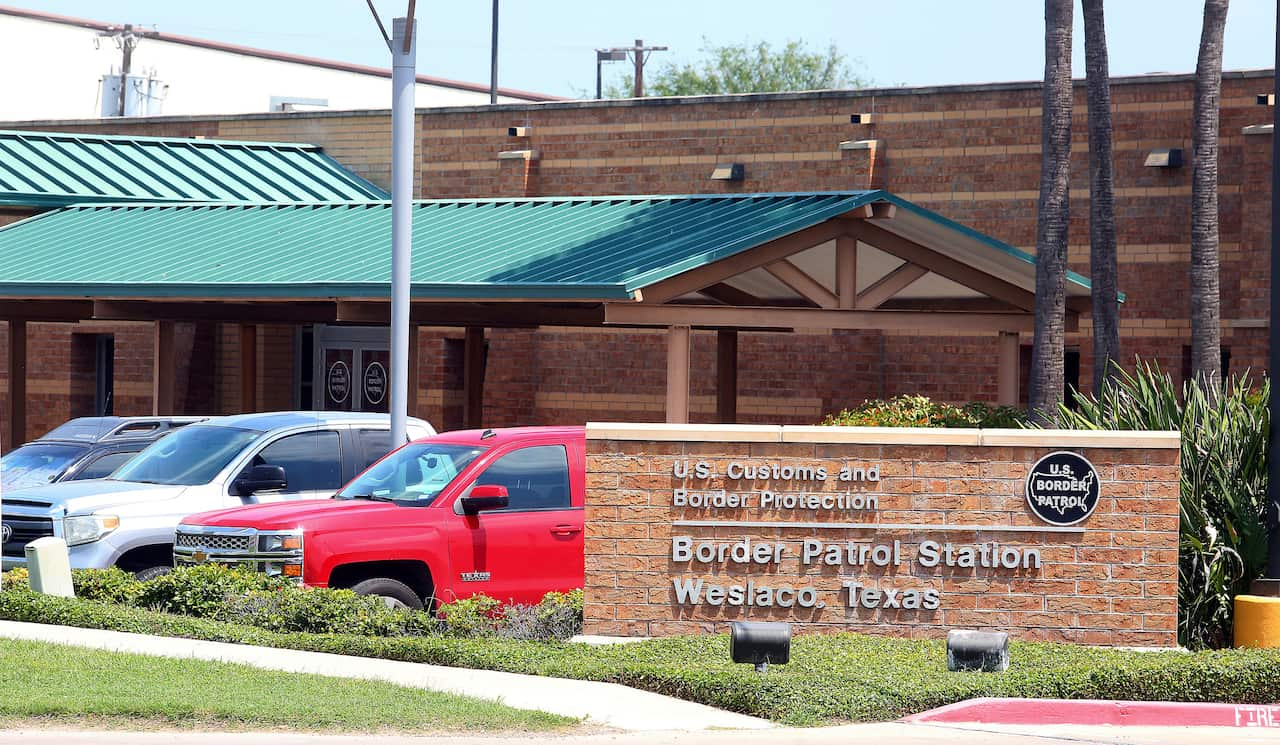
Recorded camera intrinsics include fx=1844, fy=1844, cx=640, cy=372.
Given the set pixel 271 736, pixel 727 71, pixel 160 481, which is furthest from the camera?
pixel 727 71

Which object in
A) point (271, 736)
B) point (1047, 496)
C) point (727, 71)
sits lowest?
point (271, 736)

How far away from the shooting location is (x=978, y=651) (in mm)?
11438

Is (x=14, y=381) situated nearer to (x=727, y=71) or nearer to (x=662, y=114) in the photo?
(x=662, y=114)

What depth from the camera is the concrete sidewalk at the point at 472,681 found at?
10.4 metres

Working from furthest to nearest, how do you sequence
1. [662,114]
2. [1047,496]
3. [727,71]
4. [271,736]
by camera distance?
[727,71] → [662,114] → [1047,496] → [271,736]

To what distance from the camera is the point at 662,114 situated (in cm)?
3150

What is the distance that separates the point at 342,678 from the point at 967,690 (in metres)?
3.76

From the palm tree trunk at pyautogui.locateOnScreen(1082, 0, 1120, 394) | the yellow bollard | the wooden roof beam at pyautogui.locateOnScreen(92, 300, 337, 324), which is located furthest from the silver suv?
the palm tree trunk at pyautogui.locateOnScreen(1082, 0, 1120, 394)

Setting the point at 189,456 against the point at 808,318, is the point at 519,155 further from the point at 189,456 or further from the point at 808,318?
the point at 189,456

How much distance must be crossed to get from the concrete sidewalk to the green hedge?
0.37 ft

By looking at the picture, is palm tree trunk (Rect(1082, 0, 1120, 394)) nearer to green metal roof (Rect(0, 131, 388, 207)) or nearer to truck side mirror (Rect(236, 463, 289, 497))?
truck side mirror (Rect(236, 463, 289, 497))

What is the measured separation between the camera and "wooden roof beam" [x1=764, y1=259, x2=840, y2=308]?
2144 centimetres

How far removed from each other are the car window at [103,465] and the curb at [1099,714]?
372 inches

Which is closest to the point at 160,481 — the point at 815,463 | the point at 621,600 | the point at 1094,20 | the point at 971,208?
the point at 621,600
